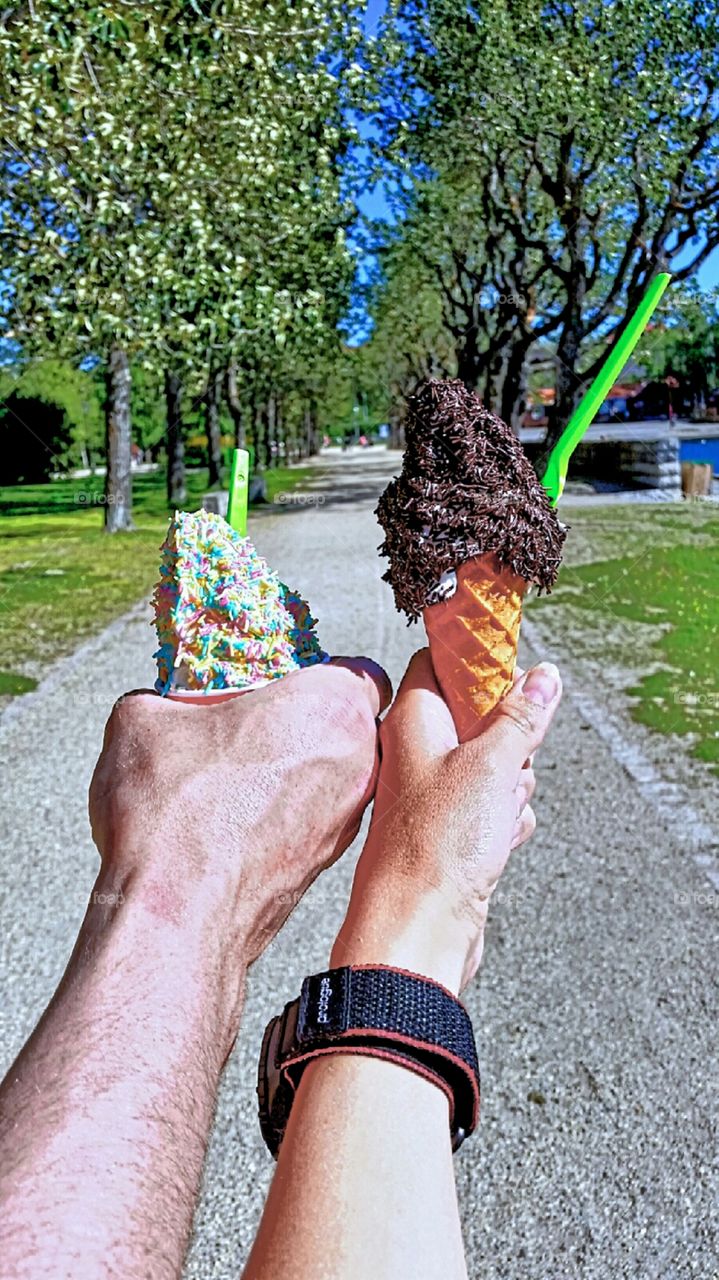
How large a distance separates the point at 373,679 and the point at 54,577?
12149 mm

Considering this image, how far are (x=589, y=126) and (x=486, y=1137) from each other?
64.8 feet

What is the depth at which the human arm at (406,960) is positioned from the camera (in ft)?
3.74

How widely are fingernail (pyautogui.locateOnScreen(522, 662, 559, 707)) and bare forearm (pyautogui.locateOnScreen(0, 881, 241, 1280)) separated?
0.68 m

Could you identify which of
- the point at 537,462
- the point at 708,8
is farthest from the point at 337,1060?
the point at 708,8

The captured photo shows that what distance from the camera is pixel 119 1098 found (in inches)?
47.5

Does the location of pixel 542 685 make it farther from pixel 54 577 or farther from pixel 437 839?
pixel 54 577

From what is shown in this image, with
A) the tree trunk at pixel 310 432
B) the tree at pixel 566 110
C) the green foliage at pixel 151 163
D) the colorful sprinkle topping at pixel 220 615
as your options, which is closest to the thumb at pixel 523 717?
the colorful sprinkle topping at pixel 220 615

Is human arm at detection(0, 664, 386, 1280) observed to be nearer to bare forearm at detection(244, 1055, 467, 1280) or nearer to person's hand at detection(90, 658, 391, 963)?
person's hand at detection(90, 658, 391, 963)

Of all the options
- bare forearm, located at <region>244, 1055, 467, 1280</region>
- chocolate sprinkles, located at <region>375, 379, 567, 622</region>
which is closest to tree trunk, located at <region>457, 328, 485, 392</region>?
chocolate sprinkles, located at <region>375, 379, 567, 622</region>

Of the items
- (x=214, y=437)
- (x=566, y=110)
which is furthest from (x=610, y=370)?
(x=214, y=437)

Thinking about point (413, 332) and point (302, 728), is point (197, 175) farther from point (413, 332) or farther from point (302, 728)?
point (413, 332)

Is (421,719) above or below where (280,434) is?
below

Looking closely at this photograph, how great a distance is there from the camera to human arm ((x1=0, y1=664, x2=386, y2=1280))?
1.12 metres

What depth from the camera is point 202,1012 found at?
4.41 ft
